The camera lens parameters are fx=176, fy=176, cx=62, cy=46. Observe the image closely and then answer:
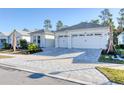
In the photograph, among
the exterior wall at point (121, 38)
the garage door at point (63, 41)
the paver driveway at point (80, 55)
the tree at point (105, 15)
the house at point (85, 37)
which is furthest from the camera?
the tree at point (105, 15)

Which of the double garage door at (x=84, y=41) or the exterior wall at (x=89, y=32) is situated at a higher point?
the exterior wall at (x=89, y=32)

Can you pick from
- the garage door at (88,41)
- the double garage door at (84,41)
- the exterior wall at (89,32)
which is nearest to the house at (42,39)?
the exterior wall at (89,32)

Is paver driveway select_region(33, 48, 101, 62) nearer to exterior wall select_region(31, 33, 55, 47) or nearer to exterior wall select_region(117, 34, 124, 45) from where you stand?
exterior wall select_region(31, 33, 55, 47)

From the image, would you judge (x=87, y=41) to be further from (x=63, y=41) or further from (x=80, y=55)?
(x=80, y=55)

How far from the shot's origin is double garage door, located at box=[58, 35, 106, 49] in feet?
78.1

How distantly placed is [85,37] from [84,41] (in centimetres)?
60

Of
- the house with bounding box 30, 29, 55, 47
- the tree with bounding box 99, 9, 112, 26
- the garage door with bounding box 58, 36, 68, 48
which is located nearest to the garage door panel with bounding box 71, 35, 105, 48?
the garage door with bounding box 58, 36, 68, 48

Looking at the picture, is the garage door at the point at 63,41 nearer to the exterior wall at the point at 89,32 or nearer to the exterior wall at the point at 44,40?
the exterior wall at the point at 89,32

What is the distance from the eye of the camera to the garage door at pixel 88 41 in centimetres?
2384
